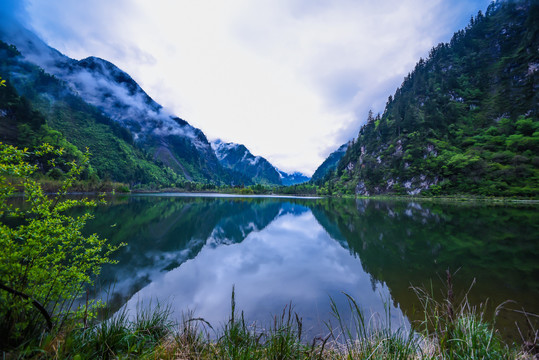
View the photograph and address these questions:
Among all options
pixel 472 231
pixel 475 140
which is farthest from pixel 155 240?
pixel 475 140

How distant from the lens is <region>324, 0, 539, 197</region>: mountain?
252ft

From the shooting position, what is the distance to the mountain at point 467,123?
76.8m

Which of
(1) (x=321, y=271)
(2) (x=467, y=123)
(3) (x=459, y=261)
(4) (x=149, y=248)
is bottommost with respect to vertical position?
(1) (x=321, y=271)

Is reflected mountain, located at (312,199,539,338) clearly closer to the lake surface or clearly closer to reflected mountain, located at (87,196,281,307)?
the lake surface

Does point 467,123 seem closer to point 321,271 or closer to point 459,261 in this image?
point 459,261

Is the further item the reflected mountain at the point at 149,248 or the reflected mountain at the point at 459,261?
the reflected mountain at the point at 149,248

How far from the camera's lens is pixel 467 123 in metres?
116

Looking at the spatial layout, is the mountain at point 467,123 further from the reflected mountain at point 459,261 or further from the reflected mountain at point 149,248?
the reflected mountain at point 149,248

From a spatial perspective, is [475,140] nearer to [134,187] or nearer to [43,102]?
[134,187]

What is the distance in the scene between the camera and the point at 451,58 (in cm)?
16200

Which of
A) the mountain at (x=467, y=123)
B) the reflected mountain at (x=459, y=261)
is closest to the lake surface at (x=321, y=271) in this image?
the reflected mountain at (x=459, y=261)

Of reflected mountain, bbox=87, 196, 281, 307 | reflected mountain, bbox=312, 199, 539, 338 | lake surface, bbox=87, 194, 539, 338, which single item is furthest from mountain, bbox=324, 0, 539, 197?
reflected mountain, bbox=87, 196, 281, 307

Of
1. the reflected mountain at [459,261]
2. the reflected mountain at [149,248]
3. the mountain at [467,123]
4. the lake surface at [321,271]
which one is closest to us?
the lake surface at [321,271]

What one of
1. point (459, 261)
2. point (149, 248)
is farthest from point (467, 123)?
point (149, 248)
